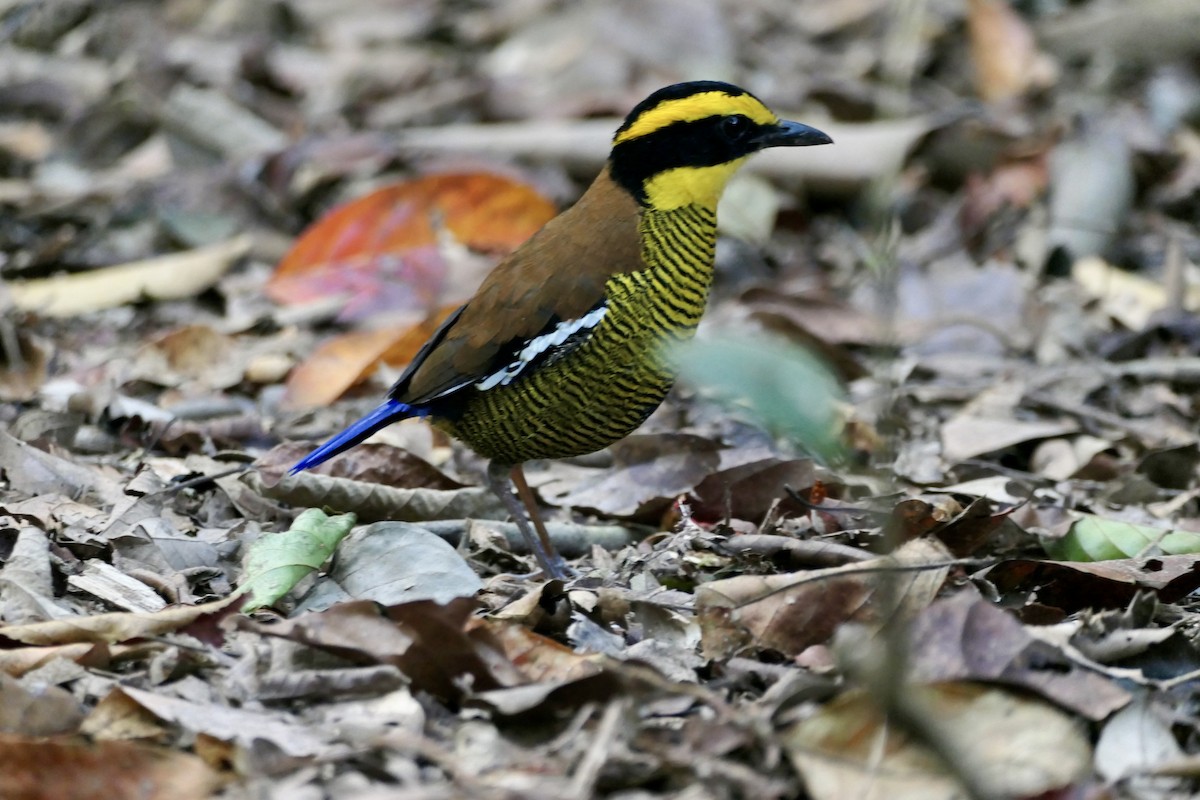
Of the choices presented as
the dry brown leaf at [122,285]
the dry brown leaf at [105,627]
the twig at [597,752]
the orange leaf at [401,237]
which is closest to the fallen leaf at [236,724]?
the dry brown leaf at [105,627]

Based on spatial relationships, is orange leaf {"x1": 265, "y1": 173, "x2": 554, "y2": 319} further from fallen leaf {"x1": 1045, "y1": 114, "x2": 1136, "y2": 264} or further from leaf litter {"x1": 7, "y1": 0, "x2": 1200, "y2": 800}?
fallen leaf {"x1": 1045, "y1": 114, "x2": 1136, "y2": 264}

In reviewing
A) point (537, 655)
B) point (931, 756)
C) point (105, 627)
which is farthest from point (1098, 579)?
point (105, 627)

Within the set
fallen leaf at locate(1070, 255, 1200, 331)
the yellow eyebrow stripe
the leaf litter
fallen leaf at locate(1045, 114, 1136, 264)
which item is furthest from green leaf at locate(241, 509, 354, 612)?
fallen leaf at locate(1045, 114, 1136, 264)

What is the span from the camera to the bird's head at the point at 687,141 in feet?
15.0

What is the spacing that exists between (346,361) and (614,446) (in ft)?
4.61

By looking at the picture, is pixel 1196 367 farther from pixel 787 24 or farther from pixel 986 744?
pixel 787 24

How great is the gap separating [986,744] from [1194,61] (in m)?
7.09

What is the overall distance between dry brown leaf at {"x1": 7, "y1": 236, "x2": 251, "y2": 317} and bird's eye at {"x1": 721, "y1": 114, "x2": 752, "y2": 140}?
Answer: 11.0ft

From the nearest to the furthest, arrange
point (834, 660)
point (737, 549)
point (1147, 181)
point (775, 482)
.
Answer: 1. point (834, 660)
2. point (737, 549)
3. point (775, 482)
4. point (1147, 181)

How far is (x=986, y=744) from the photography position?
292cm

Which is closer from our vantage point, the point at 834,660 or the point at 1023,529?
the point at 834,660

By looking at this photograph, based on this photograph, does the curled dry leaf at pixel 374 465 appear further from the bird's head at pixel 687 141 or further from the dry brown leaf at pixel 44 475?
the bird's head at pixel 687 141

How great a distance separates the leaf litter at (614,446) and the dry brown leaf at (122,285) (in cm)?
2

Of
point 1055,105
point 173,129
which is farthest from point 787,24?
point 173,129
